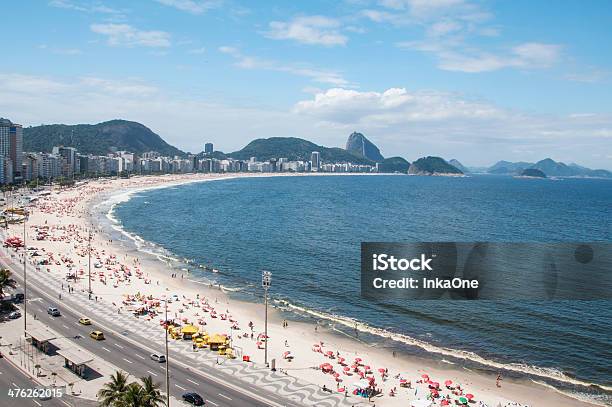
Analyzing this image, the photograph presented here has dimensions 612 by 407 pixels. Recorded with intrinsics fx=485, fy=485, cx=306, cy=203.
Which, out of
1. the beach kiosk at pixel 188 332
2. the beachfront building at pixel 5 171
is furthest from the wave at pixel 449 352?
the beachfront building at pixel 5 171

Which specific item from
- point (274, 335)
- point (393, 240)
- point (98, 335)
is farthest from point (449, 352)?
point (393, 240)

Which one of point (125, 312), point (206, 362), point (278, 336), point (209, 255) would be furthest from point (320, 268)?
point (206, 362)

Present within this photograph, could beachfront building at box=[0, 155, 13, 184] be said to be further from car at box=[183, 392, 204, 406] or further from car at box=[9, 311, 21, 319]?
car at box=[183, 392, 204, 406]

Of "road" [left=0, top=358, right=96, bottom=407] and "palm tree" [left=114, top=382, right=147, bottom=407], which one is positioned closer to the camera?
"palm tree" [left=114, top=382, right=147, bottom=407]

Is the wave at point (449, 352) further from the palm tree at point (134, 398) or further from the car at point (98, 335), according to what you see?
the palm tree at point (134, 398)

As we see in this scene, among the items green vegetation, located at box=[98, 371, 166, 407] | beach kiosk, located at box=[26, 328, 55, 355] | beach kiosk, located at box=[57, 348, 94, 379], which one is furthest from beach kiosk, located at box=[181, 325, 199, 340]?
green vegetation, located at box=[98, 371, 166, 407]

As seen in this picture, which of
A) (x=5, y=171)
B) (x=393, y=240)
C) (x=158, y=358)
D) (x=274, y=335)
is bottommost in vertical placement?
(x=274, y=335)

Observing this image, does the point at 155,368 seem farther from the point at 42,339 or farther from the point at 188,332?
the point at 42,339
